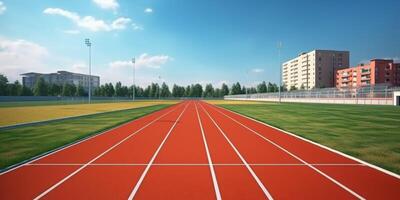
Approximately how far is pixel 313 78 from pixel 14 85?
134559 millimetres

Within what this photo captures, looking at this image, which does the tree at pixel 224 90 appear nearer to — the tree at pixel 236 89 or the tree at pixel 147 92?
the tree at pixel 236 89

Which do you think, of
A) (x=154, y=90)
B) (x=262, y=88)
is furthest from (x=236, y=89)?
(x=154, y=90)

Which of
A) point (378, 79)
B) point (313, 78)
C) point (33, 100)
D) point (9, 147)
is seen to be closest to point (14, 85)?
point (33, 100)

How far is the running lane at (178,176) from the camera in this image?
14.9 ft

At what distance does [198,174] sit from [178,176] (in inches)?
20.6

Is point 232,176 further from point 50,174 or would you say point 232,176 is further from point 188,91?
point 188,91

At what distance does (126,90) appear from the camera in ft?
441

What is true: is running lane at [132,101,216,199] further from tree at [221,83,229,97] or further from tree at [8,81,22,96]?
tree at [221,83,229,97]

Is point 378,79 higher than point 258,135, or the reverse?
point 378,79

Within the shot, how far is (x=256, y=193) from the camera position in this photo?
15.0 feet

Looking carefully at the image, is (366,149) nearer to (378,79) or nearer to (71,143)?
(71,143)

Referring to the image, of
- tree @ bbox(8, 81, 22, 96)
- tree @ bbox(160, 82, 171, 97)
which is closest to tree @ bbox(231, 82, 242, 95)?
tree @ bbox(160, 82, 171, 97)

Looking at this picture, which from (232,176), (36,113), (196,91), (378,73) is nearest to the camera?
(232,176)

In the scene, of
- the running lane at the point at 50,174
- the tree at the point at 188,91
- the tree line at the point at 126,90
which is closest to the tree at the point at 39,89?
the tree line at the point at 126,90
